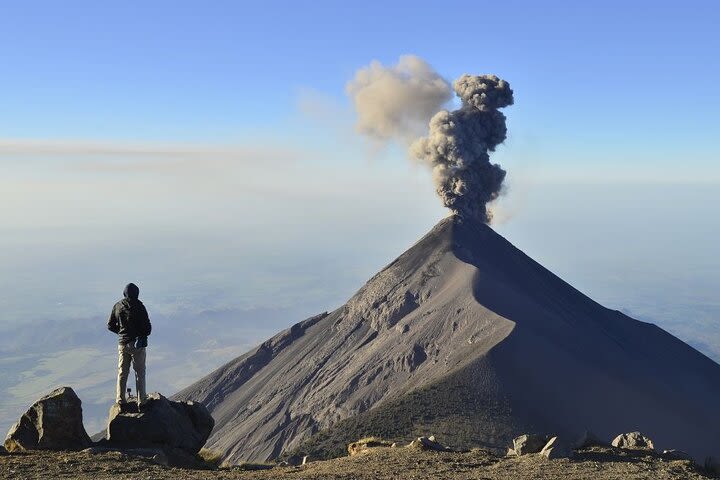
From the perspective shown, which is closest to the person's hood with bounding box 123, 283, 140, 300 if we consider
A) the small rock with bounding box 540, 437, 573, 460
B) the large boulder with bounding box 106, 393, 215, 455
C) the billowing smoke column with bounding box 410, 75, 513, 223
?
the large boulder with bounding box 106, 393, 215, 455

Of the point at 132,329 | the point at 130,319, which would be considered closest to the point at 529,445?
the point at 132,329

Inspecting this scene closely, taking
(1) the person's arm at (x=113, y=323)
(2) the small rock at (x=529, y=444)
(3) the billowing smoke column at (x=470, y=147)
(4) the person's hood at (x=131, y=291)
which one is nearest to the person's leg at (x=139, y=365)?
(1) the person's arm at (x=113, y=323)

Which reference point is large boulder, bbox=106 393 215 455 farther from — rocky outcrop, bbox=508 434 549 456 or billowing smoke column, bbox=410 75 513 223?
billowing smoke column, bbox=410 75 513 223

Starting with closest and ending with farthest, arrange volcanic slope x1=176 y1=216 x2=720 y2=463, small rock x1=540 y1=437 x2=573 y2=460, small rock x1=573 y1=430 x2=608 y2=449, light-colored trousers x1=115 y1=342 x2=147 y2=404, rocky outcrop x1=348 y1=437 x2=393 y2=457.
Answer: light-colored trousers x1=115 y1=342 x2=147 y2=404, small rock x1=540 y1=437 x2=573 y2=460, small rock x1=573 y1=430 x2=608 y2=449, rocky outcrop x1=348 y1=437 x2=393 y2=457, volcanic slope x1=176 y1=216 x2=720 y2=463

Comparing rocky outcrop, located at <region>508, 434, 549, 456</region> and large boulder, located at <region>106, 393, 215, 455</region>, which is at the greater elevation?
large boulder, located at <region>106, 393, 215, 455</region>

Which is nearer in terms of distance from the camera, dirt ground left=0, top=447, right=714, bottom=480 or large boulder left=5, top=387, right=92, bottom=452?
dirt ground left=0, top=447, right=714, bottom=480

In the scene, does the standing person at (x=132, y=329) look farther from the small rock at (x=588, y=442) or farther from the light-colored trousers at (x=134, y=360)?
the small rock at (x=588, y=442)

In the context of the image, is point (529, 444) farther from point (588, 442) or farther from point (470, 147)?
point (470, 147)

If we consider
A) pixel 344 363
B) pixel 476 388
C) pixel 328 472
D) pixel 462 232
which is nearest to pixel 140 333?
pixel 328 472

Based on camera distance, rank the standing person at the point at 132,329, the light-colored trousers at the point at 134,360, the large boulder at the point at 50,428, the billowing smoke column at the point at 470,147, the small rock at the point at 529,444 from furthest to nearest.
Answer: the billowing smoke column at the point at 470,147 < the small rock at the point at 529,444 < the light-colored trousers at the point at 134,360 < the standing person at the point at 132,329 < the large boulder at the point at 50,428
